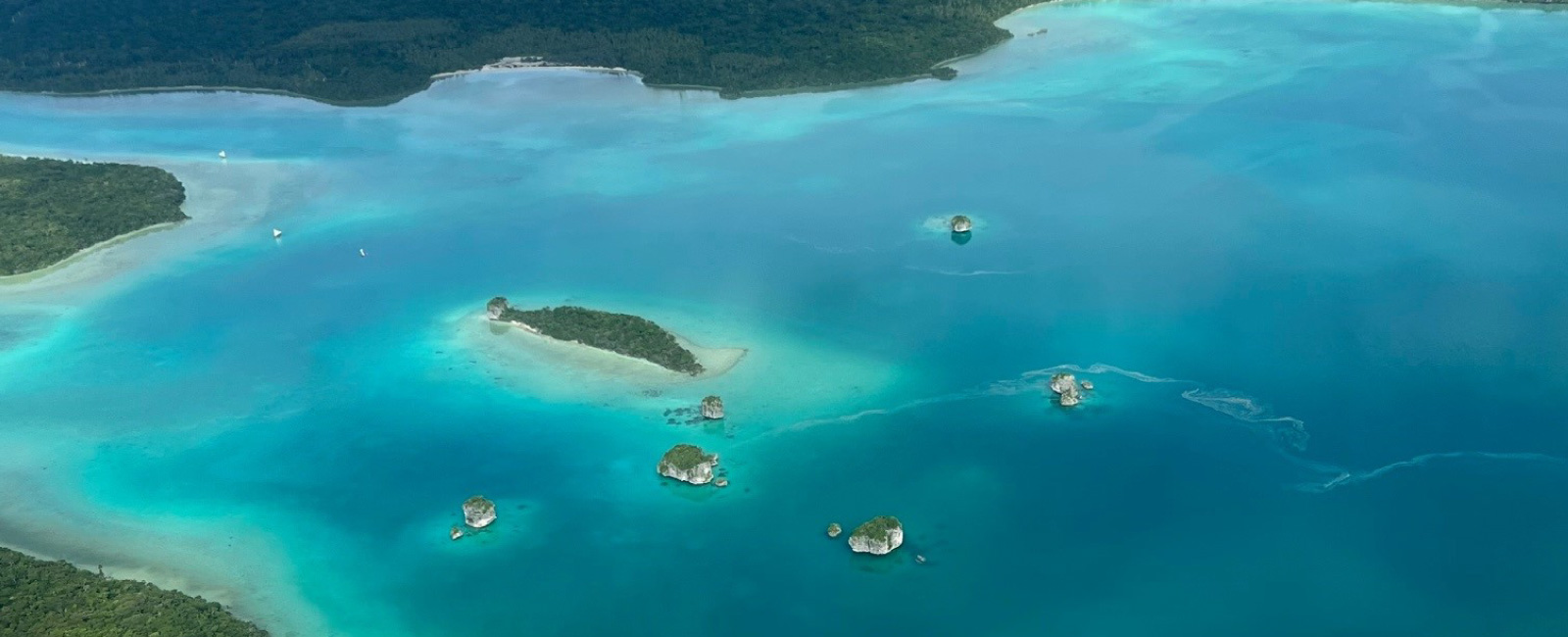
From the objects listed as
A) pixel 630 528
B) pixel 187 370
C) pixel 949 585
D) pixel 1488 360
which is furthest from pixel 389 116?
pixel 1488 360

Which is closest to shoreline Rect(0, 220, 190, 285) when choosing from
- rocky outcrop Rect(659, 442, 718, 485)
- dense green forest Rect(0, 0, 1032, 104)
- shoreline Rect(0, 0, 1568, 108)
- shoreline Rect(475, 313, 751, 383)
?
shoreline Rect(0, 0, 1568, 108)

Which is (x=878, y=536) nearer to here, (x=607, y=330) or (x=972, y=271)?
(x=607, y=330)

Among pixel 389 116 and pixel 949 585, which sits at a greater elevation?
pixel 389 116

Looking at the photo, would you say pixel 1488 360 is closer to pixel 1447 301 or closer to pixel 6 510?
pixel 1447 301

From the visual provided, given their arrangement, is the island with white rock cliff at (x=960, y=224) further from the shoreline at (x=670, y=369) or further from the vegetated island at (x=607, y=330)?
the vegetated island at (x=607, y=330)

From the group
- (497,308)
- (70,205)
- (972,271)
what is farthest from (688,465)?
(70,205)

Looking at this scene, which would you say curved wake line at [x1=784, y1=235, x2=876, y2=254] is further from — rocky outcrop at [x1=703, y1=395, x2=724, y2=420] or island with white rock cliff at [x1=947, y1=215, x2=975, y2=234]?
rocky outcrop at [x1=703, y1=395, x2=724, y2=420]
